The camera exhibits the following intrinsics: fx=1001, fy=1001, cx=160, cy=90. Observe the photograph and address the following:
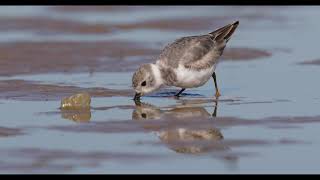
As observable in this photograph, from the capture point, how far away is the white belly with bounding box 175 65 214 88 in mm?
14133

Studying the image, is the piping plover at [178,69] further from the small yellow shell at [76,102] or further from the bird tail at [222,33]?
the small yellow shell at [76,102]

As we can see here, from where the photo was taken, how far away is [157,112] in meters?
13.5

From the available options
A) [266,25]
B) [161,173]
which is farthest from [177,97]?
[266,25]

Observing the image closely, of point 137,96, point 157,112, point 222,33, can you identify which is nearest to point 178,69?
point 137,96

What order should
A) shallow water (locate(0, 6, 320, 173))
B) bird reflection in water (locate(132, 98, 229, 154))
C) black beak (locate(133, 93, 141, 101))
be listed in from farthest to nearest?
black beak (locate(133, 93, 141, 101)) → bird reflection in water (locate(132, 98, 229, 154)) → shallow water (locate(0, 6, 320, 173))

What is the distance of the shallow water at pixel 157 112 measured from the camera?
10.7 m

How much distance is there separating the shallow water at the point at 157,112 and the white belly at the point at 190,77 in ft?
0.88

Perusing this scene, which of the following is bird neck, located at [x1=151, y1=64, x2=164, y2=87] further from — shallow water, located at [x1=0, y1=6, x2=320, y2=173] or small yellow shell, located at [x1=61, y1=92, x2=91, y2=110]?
small yellow shell, located at [x1=61, y1=92, x2=91, y2=110]

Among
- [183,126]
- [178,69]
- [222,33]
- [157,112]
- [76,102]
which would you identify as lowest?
[183,126]

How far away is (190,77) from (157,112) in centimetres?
95

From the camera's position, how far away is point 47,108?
1370cm

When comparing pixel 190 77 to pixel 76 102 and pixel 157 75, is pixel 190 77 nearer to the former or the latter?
pixel 157 75

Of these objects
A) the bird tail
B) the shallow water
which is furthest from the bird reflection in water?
the bird tail

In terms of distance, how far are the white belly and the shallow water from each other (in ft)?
0.88
